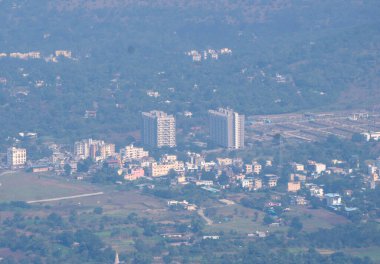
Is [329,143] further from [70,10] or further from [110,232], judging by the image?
[70,10]

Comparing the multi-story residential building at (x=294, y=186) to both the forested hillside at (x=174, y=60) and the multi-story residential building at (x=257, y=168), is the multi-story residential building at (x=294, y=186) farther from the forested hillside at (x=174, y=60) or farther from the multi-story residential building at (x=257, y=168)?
the forested hillside at (x=174, y=60)

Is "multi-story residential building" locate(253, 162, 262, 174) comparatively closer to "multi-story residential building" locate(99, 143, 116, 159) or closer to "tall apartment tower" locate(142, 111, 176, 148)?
"tall apartment tower" locate(142, 111, 176, 148)

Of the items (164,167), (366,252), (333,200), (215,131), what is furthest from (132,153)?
(366,252)

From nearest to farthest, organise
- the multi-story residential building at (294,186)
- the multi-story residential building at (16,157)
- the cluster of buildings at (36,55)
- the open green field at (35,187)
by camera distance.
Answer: the open green field at (35,187), the multi-story residential building at (294,186), the multi-story residential building at (16,157), the cluster of buildings at (36,55)

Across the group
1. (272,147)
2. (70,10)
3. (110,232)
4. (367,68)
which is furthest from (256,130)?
(70,10)

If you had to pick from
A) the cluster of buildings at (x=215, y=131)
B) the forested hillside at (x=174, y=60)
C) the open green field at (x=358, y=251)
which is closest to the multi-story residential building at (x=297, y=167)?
the cluster of buildings at (x=215, y=131)

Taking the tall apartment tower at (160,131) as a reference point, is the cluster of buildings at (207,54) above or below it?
above

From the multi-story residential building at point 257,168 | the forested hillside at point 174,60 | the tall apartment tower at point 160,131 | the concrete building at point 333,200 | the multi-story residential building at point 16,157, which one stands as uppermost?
the forested hillside at point 174,60
